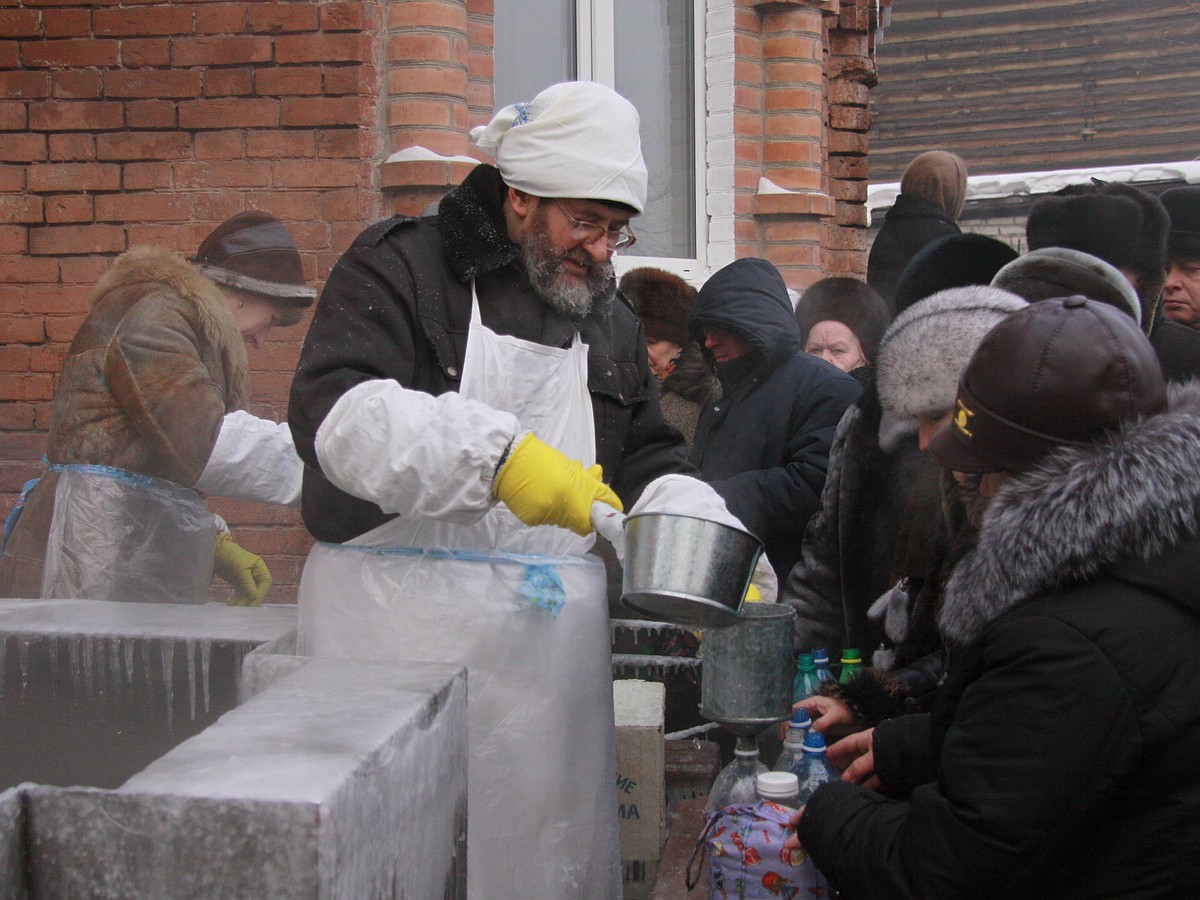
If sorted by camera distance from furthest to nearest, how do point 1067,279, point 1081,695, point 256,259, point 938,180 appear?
point 938,180 → point 256,259 → point 1067,279 → point 1081,695

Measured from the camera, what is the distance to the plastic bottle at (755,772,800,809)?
220cm

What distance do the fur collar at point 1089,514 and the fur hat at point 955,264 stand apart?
1.75 m

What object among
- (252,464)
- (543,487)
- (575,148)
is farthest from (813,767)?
(252,464)

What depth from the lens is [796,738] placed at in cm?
241

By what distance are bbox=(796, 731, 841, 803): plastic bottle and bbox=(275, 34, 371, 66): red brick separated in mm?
3267

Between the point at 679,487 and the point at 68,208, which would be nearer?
the point at 679,487

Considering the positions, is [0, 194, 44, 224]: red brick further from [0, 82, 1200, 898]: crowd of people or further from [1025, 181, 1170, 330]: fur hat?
[1025, 181, 1170, 330]: fur hat

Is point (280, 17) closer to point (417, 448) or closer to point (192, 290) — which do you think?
point (192, 290)

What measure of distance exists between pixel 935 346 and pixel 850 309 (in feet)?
7.59

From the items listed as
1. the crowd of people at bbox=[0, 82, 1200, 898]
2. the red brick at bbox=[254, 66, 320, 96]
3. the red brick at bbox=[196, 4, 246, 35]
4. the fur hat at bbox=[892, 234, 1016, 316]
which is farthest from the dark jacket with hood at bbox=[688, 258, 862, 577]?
the red brick at bbox=[196, 4, 246, 35]

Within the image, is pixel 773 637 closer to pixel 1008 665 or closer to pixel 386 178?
pixel 1008 665

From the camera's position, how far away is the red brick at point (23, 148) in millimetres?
4590

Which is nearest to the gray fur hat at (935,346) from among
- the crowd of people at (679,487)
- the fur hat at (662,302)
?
the crowd of people at (679,487)

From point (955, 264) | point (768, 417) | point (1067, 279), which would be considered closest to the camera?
point (1067, 279)
